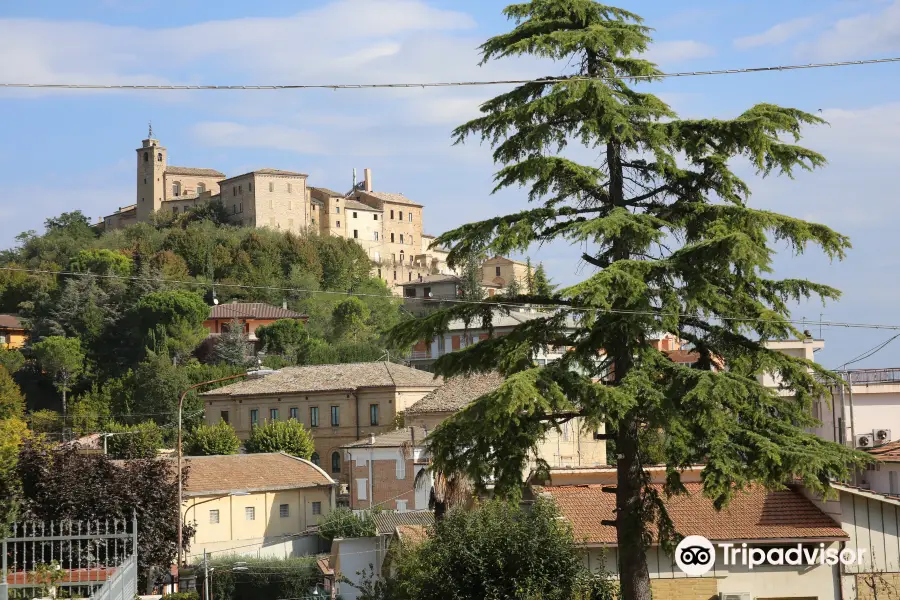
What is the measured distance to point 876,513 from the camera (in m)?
17.6

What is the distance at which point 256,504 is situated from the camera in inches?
1873

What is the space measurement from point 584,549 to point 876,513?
4407 mm

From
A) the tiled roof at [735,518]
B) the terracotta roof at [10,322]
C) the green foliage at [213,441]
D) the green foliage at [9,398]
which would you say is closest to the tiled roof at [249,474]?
the green foliage at [213,441]

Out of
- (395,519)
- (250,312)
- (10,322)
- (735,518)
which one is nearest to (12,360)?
(10,322)

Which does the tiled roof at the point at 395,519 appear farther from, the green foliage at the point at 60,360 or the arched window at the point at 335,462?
the green foliage at the point at 60,360

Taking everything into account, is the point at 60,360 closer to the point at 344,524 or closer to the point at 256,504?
the point at 256,504

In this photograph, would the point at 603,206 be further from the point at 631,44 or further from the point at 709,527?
the point at 709,527

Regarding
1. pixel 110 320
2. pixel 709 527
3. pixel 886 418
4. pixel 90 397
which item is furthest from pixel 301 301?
pixel 709 527

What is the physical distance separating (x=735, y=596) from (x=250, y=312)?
85.1 m

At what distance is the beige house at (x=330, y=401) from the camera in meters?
61.1

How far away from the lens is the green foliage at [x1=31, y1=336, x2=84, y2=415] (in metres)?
96.9

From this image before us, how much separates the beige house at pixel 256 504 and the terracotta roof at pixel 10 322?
68770 millimetres

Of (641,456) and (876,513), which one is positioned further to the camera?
(876,513)

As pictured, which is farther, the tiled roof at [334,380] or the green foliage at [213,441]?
the tiled roof at [334,380]
